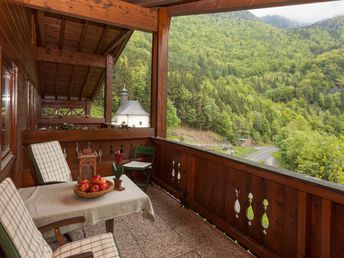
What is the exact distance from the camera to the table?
5.12ft

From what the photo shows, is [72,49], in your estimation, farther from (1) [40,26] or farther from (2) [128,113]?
(2) [128,113]

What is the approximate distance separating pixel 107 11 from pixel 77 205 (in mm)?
3204

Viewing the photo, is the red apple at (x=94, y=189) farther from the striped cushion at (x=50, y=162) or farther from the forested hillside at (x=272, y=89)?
the forested hillside at (x=272, y=89)

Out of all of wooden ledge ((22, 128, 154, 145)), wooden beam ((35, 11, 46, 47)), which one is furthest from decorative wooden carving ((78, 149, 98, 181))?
wooden beam ((35, 11, 46, 47))

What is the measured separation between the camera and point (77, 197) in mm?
1803

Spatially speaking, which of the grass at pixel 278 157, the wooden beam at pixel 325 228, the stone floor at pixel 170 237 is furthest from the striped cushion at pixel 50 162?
the grass at pixel 278 157

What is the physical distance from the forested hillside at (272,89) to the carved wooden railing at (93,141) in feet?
31.5

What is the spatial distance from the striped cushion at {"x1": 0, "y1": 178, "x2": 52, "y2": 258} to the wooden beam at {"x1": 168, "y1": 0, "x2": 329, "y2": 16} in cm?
323

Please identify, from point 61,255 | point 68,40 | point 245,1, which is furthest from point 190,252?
point 68,40

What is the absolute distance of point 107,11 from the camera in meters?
3.70

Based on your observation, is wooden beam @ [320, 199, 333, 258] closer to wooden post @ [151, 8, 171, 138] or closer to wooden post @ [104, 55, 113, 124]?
wooden post @ [151, 8, 171, 138]

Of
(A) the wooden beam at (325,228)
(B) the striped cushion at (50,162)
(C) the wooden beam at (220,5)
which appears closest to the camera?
(A) the wooden beam at (325,228)

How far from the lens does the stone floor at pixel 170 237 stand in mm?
2148

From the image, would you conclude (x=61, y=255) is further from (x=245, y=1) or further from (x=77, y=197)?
(x=245, y=1)
